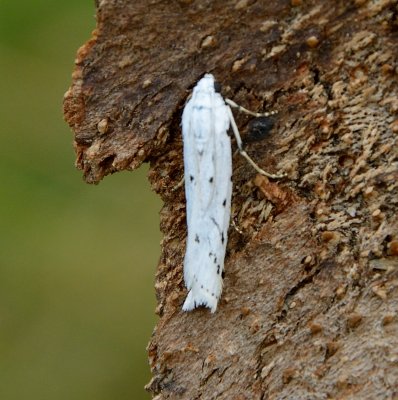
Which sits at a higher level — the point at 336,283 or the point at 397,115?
the point at 397,115

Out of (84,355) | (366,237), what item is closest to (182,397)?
(366,237)

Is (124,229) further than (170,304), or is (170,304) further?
(124,229)

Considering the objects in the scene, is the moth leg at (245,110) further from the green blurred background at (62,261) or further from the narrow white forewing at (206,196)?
the green blurred background at (62,261)

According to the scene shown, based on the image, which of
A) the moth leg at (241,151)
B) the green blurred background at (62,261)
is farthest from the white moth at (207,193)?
the green blurred background at (62,261)

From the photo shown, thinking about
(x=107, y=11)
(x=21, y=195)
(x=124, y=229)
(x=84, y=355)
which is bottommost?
(x=84, y=355)

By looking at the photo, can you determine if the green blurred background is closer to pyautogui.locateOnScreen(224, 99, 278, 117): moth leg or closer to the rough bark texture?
the rough bark texture

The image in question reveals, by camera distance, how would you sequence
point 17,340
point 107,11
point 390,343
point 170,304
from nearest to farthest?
1. point 390,343
2. point 107,11
3. point 170,304
4. point 17,340

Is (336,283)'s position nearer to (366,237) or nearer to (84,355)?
(366,237)

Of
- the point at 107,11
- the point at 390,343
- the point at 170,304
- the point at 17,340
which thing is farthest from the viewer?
the point at 17,340
